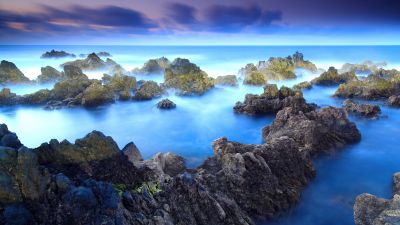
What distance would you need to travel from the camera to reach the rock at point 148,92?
111 feet

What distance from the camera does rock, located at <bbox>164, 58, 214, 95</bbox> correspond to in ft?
123

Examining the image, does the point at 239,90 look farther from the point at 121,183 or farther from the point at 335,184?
the point at 121,183

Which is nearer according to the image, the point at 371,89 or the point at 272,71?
the point at 371,89

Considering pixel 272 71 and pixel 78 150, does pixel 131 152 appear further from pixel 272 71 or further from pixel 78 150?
pixel 272 71

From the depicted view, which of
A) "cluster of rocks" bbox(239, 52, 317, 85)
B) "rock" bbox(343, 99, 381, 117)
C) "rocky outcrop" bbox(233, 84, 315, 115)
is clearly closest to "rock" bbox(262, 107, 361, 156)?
"rocky outcrop" bbox(233, 84, 315, 115)

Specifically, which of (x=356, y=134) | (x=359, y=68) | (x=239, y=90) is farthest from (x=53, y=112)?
(x=359, y=68)

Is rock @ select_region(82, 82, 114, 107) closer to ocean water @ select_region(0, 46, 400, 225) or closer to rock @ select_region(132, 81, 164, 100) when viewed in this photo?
ocean water @ select_region(0, 46, 400, 225)

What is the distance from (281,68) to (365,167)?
3180 cm

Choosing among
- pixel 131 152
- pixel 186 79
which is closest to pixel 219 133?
pixel 131 152

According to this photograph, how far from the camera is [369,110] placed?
25891 mm

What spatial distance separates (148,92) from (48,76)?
14.2m

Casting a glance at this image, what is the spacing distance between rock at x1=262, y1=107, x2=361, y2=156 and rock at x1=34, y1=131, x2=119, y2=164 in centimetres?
928

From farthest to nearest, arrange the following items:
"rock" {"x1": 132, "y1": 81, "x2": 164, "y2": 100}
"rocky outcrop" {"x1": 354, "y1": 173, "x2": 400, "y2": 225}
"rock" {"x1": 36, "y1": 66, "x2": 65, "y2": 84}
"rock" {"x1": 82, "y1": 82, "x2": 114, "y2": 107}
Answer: "rock" {"x1": 36, "y1": 66, "x2": 65, "y2": 84} < "rock" {"x1": 132, "y1": 81, "x2": 164, "y2": 100} < "rock" {"x1": 82, "y1": 82, "x2": 114, "y2": 107} < "rocky outcrop" {"x1": 354, "y1": 173, "x2": 400, "y2": 225}

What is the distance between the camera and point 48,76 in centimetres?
4022
